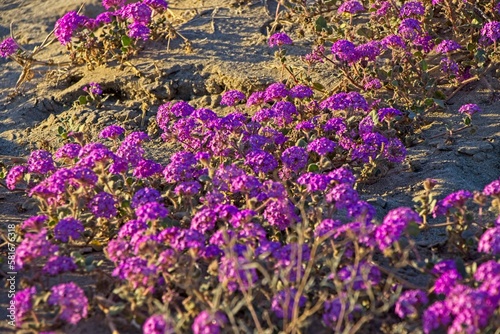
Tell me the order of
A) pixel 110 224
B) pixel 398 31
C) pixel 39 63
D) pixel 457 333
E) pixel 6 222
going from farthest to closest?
pixel 39 63, pixel 398 31, pixel 6 222, pixel 110 224, pixel 457 333

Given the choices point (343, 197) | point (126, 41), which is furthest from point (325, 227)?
point (126, 41)

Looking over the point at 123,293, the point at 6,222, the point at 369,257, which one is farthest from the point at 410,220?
the point at 6,222

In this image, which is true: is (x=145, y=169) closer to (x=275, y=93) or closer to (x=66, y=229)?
(x=66, y=229)

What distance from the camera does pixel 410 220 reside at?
3.57 metres

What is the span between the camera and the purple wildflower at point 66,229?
3.92m

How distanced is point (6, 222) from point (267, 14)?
10.2ft

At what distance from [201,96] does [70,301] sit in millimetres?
2991

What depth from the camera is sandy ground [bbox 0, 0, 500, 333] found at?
16.1ft

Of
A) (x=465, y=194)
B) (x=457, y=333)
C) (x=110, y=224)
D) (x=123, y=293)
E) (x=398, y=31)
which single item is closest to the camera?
(x=457, y=333)

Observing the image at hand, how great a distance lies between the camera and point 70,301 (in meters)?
3.45

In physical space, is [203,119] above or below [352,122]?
above

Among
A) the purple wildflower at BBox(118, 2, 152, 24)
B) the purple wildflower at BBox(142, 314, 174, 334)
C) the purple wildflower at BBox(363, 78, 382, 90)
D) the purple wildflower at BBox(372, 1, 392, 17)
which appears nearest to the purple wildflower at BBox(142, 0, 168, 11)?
the purple wildflower at BBox(118, 2, 152, 24)

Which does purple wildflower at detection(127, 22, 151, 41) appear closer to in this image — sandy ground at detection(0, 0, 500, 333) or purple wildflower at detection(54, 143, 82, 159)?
sandy ground at detection(0, 0, 500, 333)

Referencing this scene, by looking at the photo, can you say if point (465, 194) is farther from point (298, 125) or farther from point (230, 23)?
point (230, 23)
